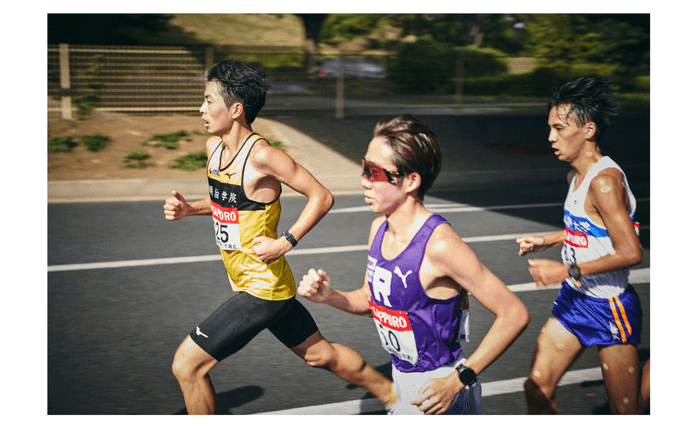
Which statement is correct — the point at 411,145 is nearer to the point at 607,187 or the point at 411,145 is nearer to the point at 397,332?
the point at 397,332

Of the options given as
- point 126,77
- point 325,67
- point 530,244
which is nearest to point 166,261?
point 530,244

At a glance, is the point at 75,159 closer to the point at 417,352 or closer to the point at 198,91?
the point at 198,91

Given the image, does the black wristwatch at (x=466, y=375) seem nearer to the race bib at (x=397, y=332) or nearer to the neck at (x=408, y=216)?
the race bib at (x=397, y=332)

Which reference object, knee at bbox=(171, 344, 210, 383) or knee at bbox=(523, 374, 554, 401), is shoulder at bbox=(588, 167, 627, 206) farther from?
knee at bbox=(171, 344, 210, 383)

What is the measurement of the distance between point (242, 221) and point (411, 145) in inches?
49.2

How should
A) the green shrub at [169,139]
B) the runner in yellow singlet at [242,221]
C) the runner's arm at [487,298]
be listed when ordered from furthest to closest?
the green shrub at [169,139], the runner in yellow singlet at [242,221], the runner's arm at [487,298]

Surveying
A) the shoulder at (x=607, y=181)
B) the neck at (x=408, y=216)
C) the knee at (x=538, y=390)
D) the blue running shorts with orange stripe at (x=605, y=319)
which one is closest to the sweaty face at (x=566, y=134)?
the shoulder at (x=607, y=181)

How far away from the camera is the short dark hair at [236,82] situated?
353 cm

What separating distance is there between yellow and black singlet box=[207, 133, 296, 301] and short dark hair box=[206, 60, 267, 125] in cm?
20

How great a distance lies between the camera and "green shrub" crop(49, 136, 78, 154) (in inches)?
508

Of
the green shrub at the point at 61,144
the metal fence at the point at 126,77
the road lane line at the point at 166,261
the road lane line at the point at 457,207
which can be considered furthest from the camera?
the metal fence at the point at 126,77

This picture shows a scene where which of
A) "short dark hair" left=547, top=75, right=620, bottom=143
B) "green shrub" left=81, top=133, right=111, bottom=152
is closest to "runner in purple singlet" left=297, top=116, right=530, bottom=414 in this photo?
"short dark hair" left=547, top=75, right=620, bottom=143

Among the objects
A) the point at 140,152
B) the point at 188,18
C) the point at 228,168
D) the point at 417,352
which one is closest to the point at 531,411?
the point at 417,352

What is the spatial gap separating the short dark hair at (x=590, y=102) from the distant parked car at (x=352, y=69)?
1420 cm
